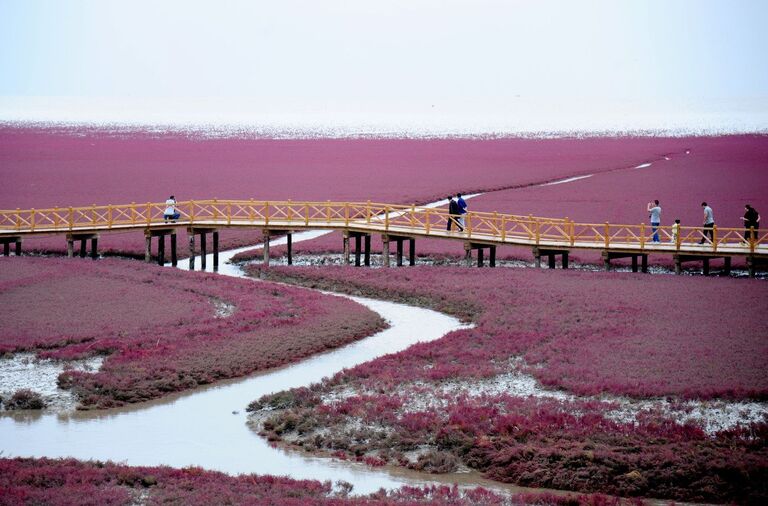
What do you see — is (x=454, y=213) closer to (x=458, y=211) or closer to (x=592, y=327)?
(x=458, y=211)

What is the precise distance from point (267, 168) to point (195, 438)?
7246 cm

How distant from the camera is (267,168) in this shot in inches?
3723

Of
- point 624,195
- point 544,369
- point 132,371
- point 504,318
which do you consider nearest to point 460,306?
point 504,318

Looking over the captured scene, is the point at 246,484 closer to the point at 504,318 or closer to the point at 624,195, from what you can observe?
the point at 504,318

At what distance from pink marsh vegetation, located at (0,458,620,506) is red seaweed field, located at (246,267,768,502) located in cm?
155

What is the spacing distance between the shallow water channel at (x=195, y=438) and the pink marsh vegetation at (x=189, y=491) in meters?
1.06

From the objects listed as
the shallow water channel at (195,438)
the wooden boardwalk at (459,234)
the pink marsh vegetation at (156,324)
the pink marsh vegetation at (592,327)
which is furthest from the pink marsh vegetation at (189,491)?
the wooden boardwalk at (459,234)

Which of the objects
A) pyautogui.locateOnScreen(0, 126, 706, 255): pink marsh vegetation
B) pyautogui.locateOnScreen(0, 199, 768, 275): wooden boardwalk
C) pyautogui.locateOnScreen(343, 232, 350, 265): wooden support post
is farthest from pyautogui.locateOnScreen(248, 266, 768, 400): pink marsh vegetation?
pyautogui.locateOnScreen(0, 126, 706, 255): pink marsh vegetation

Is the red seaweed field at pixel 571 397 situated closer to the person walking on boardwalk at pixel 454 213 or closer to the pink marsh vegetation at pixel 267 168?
the person walking on boardwalk at pixel 454 213

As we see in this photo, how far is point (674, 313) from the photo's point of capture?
108 feet

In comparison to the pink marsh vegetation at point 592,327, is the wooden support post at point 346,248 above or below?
above

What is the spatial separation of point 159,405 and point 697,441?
1231 cm

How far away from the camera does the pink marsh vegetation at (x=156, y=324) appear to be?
90.1ft

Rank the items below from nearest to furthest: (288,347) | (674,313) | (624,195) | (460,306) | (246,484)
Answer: (246,484) < (288,347) < (674,313) < (460,306) < (624,195)
